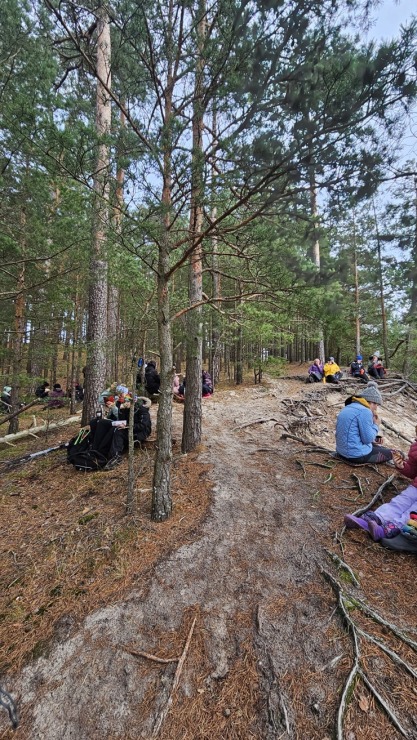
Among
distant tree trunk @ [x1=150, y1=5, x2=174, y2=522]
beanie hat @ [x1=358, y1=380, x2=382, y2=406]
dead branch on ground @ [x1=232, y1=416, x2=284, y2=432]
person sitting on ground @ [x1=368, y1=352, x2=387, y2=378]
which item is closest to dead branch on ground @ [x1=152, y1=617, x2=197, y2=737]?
distant tree trunk @ [x1=150, y1=5, x2=174, y2=522]

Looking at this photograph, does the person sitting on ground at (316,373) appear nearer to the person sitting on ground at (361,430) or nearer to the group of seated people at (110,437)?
the person sitting on ground at (361,430)

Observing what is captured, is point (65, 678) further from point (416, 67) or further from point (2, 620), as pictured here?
point (416, 67)

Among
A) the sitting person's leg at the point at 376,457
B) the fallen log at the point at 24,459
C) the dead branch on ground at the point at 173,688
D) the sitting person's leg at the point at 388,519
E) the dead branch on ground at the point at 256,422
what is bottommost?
the dead branch on ground at the point at 173,688

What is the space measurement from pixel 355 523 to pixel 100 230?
4.18 metres

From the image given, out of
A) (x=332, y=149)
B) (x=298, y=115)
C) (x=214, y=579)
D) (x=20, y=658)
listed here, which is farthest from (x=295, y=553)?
(x=298, y=115)

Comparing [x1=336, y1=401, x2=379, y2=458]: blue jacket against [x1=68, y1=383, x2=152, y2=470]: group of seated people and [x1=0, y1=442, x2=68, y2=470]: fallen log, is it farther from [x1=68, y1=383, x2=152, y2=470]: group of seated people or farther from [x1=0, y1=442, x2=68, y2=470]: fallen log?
[x1=0, y1=442, x2=68, y2=470]: fallen log

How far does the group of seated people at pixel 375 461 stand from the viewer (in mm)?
2844

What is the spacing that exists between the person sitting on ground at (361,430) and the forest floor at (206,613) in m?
0.24

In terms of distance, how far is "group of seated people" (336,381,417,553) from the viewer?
9.33 feet

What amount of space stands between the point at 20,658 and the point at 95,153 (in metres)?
4.23

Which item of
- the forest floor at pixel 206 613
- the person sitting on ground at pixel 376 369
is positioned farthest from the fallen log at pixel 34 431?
the person sitting on ground at pixel 376 369

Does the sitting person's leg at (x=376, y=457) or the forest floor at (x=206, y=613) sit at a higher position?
the sitting person's leg at (x=376, y=457)

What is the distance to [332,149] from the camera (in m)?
2.30

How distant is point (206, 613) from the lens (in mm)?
2334
